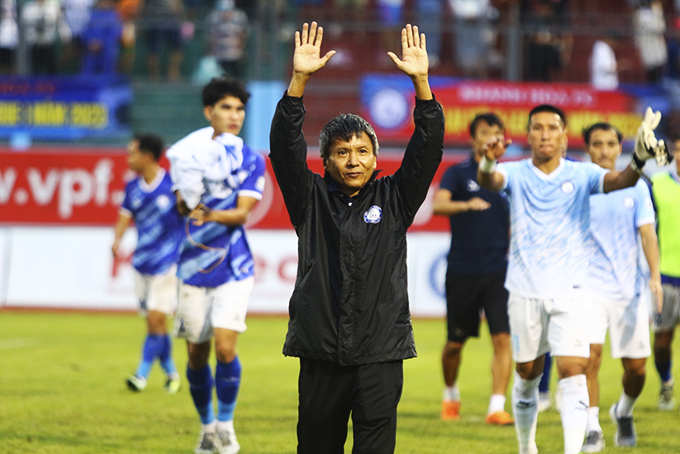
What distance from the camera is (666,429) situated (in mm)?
8227

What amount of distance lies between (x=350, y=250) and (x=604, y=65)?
58.1 ft

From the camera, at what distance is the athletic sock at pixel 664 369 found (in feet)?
30.3

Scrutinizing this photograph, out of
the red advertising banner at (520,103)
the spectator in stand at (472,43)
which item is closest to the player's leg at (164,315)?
the red advertising banner at (520,103)

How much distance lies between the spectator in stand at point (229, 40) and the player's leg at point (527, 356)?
15509 mm

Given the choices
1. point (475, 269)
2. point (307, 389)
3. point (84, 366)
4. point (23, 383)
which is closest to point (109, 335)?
point (84, 366)

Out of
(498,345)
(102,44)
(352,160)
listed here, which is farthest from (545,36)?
(352,160)

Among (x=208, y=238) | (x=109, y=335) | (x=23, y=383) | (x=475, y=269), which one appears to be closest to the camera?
(x=208, y=238)

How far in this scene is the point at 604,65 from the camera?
2116cm

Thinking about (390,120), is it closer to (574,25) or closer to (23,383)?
(574,25)

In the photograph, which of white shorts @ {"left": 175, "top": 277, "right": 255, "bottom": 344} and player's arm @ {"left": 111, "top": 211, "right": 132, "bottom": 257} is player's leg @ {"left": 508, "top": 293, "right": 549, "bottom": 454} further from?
player's arm @ {"left": 111, "top": 211, "right": 132, "bottom": 257}

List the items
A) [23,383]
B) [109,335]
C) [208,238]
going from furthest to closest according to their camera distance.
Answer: [109,335] → [23,383] → [208,238]

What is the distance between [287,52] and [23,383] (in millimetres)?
12901

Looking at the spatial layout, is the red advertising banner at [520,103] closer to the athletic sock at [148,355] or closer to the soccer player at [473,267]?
the athletic sock at [148,355]

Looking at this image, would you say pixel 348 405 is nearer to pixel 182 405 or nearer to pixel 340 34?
pixel 182 405
